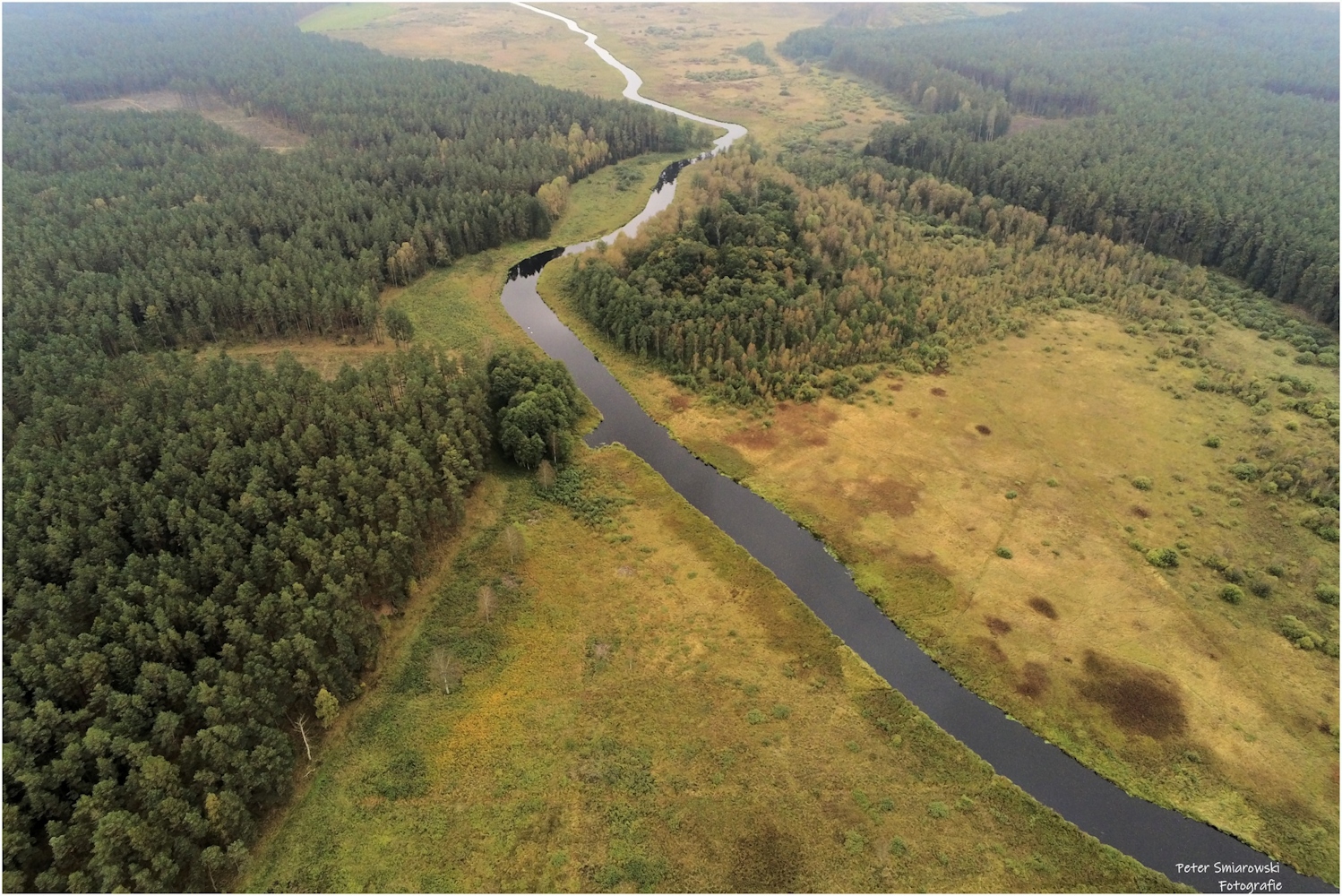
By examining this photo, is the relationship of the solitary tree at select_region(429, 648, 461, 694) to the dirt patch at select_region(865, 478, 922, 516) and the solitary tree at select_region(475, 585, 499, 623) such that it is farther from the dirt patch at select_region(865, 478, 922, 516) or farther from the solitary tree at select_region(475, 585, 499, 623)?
the dirt patch at select_region(865, 478, 922, 516)

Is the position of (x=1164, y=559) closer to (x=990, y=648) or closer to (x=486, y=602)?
(x=990, y=648)

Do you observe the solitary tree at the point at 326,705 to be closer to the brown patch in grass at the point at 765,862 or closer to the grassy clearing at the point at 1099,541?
the brown patch in grass at the point at 765,862

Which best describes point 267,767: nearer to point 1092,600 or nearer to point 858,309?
point 1092,600

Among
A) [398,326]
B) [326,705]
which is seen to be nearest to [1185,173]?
[398,326]

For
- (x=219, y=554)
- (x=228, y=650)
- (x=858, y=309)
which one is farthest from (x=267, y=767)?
Answer: (x=858, y=309)

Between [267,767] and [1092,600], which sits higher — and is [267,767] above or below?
above

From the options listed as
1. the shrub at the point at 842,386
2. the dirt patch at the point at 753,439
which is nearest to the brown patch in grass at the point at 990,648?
the dirt patch at the point at 753,439

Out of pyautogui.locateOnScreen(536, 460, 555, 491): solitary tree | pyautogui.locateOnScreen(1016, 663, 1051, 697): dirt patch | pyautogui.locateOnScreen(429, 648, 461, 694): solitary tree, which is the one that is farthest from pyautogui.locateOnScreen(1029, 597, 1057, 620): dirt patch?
pyautogui.locateOnScreen(429, 648, 461, 694): solitary tree
